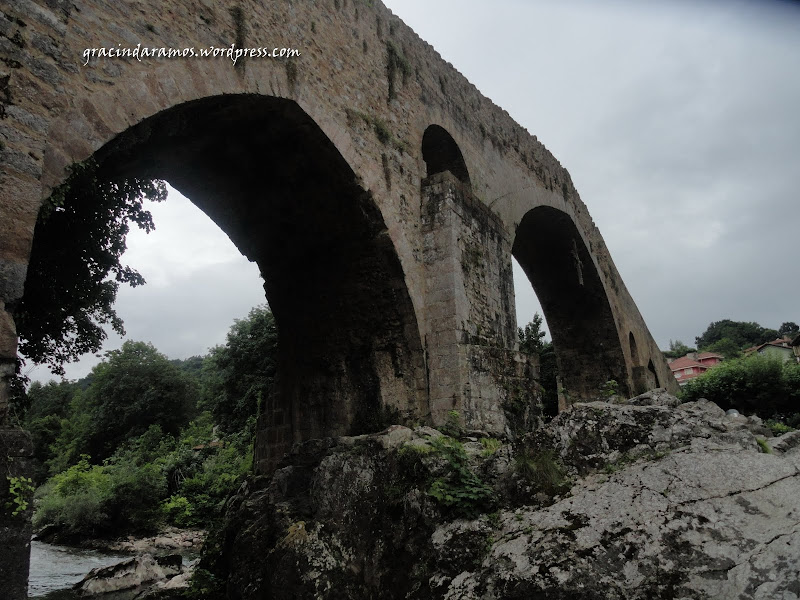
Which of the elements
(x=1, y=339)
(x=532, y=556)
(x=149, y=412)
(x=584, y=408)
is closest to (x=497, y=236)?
(x=584, y=408)

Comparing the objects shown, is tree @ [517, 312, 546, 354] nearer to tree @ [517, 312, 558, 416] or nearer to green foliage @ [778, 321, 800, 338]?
tree @ [517, 312, 558, 416]

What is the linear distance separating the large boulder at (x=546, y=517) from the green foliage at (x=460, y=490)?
14mm

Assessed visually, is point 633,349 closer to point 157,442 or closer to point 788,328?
point 157,442

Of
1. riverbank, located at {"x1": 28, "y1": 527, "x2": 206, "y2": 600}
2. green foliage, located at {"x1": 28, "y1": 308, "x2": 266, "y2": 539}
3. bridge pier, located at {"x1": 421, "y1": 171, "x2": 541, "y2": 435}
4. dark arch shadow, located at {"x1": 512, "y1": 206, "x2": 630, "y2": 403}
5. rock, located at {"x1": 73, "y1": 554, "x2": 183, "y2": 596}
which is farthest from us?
green foliage, located at {"x1": 28, "y1": 308, "x2": 266, "y2": 539}

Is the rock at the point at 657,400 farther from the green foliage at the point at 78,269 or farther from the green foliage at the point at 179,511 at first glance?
the green foliage at the point at 179,511

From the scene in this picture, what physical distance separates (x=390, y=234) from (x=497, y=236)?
2.24 m

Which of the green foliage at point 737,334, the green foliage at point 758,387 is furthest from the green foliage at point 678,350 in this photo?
the green foliage at point 758,387

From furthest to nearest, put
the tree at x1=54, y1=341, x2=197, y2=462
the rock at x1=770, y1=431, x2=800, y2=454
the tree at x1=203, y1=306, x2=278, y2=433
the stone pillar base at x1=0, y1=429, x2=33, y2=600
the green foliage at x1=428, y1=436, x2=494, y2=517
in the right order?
the tree at x1=54, y1=341, x2=197, y2=462, the tree at x1=203, y1=306, x2=278, y2=433, the rock at x1=770, y1=431, x2=800, y2=454, the green foliage at x1=428, y1=436, x2=494, y2=517, the stone pillar base at x1=0, y1=429, x2=33, y2=600

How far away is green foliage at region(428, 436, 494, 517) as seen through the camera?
396 centimetres

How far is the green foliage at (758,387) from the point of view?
22.2 meters

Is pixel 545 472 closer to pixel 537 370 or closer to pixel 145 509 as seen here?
pixel 537 370

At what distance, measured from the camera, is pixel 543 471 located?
388 cm

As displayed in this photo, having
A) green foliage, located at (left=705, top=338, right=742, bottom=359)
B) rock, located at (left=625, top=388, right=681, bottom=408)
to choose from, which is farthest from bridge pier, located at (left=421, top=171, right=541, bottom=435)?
green foliage, located at (left=705, top=338, right=742, bottom=359)

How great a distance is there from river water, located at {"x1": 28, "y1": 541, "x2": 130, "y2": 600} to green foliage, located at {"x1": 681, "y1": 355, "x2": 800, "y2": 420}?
21.4 metres
